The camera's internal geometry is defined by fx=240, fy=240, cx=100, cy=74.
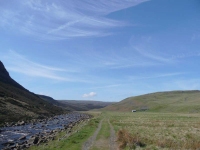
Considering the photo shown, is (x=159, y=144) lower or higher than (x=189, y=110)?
lower

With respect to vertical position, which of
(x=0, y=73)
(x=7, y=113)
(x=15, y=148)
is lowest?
(x=15, y=148)

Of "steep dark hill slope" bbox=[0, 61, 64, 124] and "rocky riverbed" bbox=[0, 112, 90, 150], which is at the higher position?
"steep dark hill slope" bbox=[0, 61, 64, 124]

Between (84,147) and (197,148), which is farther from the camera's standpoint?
(84,147)

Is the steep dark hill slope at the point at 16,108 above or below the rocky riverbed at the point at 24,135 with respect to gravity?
above

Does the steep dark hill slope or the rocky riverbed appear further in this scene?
the steep dark hill slope

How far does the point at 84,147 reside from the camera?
29.3m

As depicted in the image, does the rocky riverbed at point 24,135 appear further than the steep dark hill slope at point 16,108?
No

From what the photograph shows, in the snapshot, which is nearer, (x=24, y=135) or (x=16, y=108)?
(x=24, y=135)

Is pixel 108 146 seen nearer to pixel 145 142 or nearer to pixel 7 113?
pixel 145 142

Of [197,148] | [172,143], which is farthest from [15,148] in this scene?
[197,148]

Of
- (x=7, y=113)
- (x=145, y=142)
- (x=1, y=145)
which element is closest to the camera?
(x=145, y=142)

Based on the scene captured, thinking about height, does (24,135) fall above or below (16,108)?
below

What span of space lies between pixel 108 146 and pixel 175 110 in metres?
159

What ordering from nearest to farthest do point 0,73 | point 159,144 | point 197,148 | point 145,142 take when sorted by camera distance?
point 197,148
point 159,144
point 145,142
point 0,73
